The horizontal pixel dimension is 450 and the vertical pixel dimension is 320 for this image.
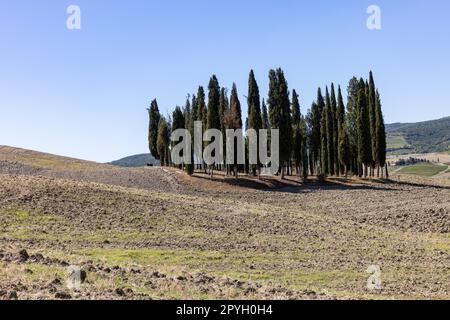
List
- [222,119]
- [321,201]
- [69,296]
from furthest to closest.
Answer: [222,119], [321,201], [69,296]

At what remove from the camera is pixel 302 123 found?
88.3m

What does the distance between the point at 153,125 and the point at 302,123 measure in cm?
2838

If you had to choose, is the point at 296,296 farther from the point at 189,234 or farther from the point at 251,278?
the point at 189,234

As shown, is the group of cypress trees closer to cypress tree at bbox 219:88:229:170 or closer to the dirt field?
cypress tree at bbox 219:88:229:170

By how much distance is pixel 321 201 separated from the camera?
51.6 m

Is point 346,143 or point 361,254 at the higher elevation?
point 346,143

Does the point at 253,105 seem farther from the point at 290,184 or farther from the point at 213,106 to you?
the point at 290,184

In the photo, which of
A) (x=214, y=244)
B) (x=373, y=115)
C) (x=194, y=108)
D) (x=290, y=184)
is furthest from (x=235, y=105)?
(x=214, y=244)

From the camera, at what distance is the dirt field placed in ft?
50.3

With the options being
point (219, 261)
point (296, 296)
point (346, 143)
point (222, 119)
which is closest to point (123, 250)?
point (219, 261)

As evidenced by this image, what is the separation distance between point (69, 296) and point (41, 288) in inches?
59.3

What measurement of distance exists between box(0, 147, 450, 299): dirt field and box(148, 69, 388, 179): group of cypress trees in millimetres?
17039

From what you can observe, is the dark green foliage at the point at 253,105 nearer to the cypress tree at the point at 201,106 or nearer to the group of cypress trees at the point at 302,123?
the group of cypress trees at the point at 302,123

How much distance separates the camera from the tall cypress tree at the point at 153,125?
3529 inches
